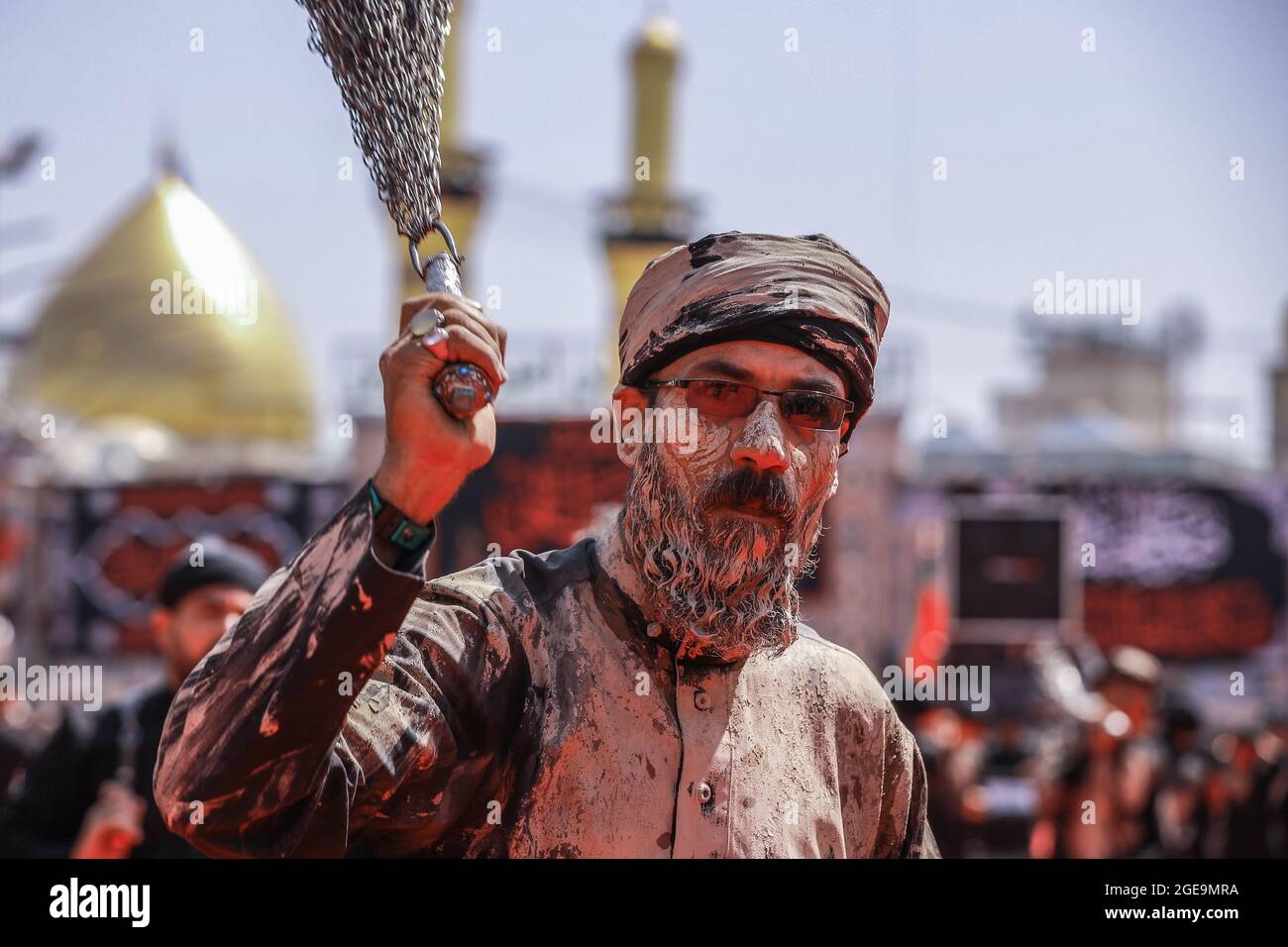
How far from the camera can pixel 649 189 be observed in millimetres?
24312

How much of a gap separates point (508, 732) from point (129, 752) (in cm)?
218

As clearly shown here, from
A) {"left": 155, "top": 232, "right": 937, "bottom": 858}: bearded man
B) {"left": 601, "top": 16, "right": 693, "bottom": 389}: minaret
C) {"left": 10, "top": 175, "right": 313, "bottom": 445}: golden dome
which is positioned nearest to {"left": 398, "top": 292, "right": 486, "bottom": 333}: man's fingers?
{"left": 155, "top": 232, "right": 937, "bottom": 858}: bearded man

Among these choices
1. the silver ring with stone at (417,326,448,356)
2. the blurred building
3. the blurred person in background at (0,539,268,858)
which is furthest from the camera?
the blurred building

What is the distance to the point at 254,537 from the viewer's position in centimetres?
1758

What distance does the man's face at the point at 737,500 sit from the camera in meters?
1.89

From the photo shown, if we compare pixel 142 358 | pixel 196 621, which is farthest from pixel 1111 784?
pixel 142 358

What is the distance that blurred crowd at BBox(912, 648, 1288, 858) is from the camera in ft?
20.7

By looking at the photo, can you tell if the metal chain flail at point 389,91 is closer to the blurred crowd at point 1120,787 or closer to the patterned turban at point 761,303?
the patterned turban at point 761,303

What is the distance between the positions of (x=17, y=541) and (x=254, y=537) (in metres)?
3.01

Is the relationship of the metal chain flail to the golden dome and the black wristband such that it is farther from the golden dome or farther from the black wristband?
the golden dome

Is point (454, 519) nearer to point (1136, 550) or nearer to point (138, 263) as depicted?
point (1136, 550)

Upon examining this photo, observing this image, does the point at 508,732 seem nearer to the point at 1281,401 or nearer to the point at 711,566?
the point at 711,566

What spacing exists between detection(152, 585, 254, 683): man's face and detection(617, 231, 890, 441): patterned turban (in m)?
2.02
